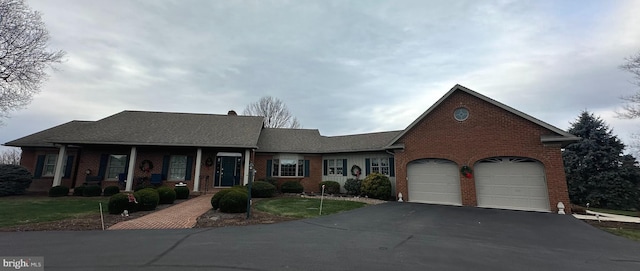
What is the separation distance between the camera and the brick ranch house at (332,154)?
11.3m

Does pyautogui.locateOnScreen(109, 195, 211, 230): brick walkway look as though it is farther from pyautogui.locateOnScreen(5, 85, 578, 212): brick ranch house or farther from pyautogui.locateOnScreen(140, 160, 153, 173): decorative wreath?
pyautogui.locateOnScreen(140, 160, 153, 173): decorative wreath

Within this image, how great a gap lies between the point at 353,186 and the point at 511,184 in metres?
8.59

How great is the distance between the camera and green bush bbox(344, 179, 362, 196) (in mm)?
16562

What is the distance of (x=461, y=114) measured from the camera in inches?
509

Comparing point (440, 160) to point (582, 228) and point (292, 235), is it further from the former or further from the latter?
point (292, 235)

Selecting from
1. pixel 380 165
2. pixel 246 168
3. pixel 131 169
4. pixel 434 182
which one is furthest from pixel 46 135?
pixel 434 182

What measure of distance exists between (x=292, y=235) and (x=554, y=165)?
38.3 ft

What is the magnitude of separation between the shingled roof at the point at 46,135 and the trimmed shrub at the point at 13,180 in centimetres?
208

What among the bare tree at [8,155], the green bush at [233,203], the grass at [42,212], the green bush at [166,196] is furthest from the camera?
the bare tree at [8,155]

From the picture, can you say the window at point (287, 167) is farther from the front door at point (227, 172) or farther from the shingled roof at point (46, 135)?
the shingled roof at point (46, 135)

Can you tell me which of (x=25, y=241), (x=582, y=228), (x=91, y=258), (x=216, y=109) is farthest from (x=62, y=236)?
(x=216, y=109)

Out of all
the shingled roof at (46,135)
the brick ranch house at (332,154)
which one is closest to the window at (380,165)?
the brick ranch house at (332,154)

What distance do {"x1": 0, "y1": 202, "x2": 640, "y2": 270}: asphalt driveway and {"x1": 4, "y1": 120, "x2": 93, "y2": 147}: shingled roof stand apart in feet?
48.4

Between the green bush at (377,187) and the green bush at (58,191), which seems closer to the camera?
the green bush at (58,191)
